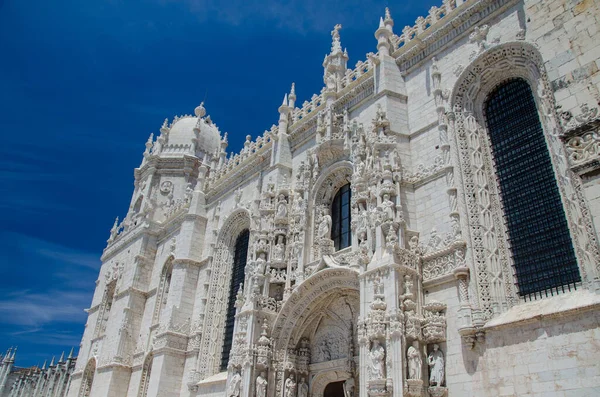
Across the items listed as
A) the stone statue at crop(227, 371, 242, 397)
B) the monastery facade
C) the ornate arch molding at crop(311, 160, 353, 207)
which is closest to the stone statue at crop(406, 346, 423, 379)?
the monastery facade

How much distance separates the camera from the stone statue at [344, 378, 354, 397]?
14375 millimetres

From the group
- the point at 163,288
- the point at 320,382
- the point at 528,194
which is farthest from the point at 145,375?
the point at 528,194

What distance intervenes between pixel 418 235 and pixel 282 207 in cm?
651

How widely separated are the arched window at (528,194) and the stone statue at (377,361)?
351 centimetres

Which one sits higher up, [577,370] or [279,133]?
[279,133]

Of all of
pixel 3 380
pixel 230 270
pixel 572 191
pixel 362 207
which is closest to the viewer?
pixel 572 191

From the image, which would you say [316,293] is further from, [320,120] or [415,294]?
[320,120]

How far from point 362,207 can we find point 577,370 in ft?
23.3

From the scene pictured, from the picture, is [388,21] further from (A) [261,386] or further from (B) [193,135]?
(B) [193,135]

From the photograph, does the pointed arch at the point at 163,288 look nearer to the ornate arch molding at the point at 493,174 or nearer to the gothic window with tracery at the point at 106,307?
the gothic window with tracery at the point at 106,307

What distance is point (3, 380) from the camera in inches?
1871

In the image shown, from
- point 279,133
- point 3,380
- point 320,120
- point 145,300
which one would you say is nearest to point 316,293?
point 320,120

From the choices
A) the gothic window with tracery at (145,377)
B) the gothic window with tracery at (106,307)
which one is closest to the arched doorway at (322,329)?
the gothic window with tracery at (145,377)

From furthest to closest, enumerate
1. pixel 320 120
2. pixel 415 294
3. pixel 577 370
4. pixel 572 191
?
pixel 320 120
pixel 415 294
pixel 572 191
pixel 577 370
